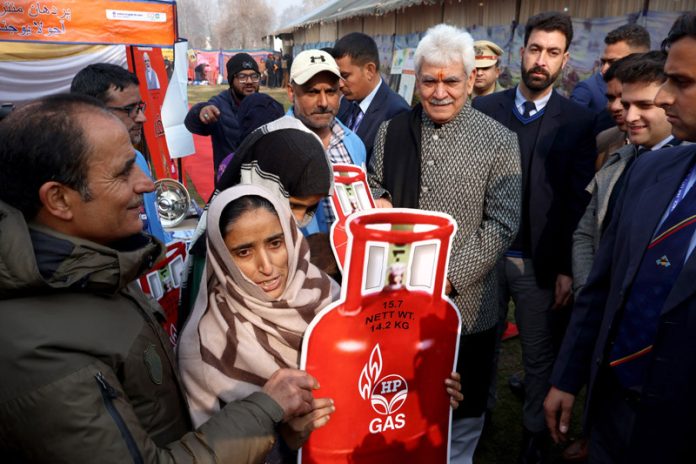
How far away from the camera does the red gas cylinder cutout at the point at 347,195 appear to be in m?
2.10

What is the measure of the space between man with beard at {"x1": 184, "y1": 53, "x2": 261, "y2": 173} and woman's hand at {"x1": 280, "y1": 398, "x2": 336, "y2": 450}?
375 centimetres

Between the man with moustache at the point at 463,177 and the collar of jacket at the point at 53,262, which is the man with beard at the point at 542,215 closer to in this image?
the man with moustache at the point at 463,177

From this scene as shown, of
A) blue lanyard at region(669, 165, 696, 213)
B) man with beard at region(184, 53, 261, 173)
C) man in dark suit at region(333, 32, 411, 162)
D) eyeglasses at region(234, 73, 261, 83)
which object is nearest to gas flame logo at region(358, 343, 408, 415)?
blue lanyard at region(669, 165, 696, 213)

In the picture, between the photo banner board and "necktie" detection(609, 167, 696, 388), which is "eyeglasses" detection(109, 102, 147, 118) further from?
the photo banner board

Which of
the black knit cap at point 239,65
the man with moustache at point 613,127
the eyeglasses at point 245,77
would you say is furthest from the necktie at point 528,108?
the black knit cap at point 239,65

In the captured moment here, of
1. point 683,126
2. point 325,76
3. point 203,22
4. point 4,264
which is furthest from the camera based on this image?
point 203,22

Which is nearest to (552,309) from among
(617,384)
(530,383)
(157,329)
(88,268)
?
(530,383)

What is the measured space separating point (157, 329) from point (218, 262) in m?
0.33

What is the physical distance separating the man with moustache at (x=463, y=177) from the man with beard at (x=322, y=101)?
47cm

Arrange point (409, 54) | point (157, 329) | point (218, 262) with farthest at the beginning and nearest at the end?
point (409, 54) → point (218, 262) → point (157, 329)

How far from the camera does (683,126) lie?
5.02 feet

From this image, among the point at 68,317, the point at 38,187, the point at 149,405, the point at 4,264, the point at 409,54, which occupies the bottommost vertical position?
the point at 149,405

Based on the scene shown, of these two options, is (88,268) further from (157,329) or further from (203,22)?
(203,22)

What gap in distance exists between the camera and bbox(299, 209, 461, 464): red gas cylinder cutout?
1590 millimetres
